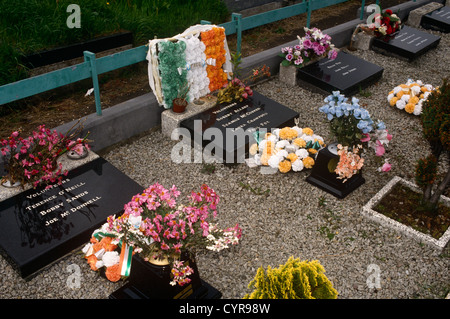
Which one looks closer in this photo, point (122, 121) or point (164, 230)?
point (164, 230)

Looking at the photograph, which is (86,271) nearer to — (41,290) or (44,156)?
(41,290)

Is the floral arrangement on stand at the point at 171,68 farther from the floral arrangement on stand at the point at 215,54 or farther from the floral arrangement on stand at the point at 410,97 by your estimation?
the floral arrangement on stand at the point at 410,97

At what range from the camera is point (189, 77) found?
677cm

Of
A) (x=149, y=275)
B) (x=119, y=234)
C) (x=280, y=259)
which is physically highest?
(x=119, y=234)

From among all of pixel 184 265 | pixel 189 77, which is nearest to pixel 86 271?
pixel 184 265

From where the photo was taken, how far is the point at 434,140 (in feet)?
18.4

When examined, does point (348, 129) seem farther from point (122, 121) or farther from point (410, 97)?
point (122, 121)

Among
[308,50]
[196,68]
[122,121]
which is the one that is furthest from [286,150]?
[308,50]

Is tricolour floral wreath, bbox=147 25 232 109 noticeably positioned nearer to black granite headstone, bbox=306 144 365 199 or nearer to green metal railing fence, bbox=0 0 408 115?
green metal railing fence, bbox=0 0 408 115

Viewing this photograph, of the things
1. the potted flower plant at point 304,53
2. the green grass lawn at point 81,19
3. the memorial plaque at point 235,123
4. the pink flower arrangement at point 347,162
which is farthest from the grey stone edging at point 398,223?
the green grass lawn at point 81,19

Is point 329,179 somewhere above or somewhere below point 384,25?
below

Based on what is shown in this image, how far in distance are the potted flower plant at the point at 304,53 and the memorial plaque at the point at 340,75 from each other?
0.41 ft

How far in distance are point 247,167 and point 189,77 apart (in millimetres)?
1645

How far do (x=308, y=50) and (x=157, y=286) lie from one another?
18.7 ft
